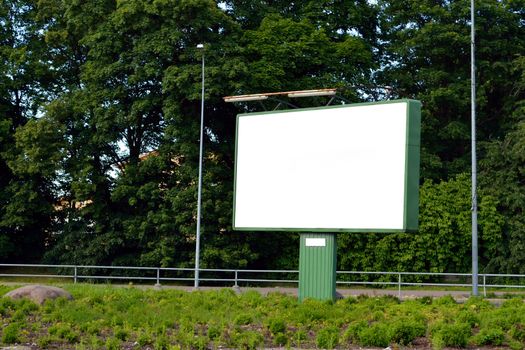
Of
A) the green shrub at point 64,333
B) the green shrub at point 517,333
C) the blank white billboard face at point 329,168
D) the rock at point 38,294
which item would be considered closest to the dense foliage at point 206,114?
the blank white billboard face at point 329,168

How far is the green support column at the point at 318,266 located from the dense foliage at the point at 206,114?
15.7 m

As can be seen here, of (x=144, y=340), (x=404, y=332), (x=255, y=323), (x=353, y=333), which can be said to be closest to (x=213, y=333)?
(x=144, y=340)

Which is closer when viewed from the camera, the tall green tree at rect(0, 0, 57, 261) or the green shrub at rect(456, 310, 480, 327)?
the green shrub at rect(456, 310, 480, 327)

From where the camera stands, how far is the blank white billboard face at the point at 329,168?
2197 cm

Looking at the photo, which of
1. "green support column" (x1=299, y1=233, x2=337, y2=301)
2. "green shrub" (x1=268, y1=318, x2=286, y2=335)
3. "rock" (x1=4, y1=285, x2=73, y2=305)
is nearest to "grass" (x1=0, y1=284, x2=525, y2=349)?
"green shrub" (x1=268, y1=318, x2=286, y2=335)

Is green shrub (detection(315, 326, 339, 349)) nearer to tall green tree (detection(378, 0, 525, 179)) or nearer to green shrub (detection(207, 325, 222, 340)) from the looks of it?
green shrub (detection(207, 325, 222, 340))

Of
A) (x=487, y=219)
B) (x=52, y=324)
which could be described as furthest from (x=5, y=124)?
(x=52, y=324)

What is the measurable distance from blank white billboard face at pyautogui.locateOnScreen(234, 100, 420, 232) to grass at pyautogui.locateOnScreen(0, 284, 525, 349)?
8.45ft

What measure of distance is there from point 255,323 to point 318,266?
5.38 metres

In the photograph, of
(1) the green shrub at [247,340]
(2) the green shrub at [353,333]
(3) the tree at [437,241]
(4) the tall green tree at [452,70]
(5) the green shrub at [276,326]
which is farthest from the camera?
(4) the tall green tree at [452,70]

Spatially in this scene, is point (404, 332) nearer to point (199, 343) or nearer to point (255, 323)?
point (255, 323)

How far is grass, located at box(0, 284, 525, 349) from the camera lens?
1517cm

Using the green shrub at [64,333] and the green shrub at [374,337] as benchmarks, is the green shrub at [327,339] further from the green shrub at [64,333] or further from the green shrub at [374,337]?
the green shrub at [64,333]

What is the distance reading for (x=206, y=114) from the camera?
41.8 metres
